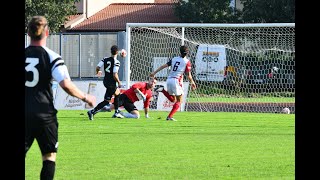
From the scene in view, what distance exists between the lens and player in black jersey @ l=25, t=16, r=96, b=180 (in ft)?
31.6

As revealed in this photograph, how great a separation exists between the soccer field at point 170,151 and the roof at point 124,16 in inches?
1744

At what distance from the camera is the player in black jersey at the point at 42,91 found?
379 inches

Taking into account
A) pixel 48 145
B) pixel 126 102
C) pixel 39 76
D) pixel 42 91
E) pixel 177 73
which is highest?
pixel 39 76

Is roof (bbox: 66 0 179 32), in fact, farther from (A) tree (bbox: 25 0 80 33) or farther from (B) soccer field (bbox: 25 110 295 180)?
(B) soccer field (bbox: 25 110 295 180)

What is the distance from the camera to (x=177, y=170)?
40.8ft

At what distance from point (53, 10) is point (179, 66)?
34373 millimetres

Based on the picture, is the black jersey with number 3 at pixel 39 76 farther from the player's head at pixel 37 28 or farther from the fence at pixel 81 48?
the fence at pixel 81 48

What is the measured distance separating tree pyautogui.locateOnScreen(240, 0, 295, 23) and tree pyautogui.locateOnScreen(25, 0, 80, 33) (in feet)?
39.9

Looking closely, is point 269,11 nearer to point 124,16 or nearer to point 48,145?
point 124,16

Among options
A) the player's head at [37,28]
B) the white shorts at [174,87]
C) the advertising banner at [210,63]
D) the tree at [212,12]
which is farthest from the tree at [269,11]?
the player's head at [37,28]

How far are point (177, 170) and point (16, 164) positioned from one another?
5.95 m

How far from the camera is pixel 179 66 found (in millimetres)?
24797

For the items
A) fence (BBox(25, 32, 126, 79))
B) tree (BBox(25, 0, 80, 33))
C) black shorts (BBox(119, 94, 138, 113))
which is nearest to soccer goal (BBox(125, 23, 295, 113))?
fence (BBox(25, 32, 126, 79))

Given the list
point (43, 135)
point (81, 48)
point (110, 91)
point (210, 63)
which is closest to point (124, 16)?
point (81, 48)
